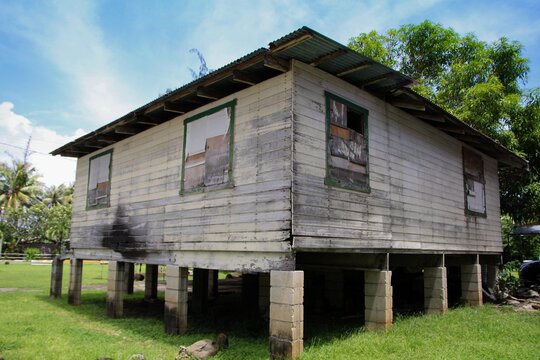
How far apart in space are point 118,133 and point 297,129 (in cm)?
698

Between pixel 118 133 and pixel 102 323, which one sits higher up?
pixel 118 133

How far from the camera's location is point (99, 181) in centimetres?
1442

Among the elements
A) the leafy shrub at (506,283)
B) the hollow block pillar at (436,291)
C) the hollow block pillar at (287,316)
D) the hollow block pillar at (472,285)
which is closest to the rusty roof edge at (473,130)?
the hollow block pillar at (472,285)

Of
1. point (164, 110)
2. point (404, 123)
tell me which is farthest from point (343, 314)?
point (164, 110)

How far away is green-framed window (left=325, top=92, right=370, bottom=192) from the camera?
8.87 metres

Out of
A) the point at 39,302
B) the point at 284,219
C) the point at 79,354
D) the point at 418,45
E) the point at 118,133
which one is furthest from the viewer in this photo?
the point at 418,45

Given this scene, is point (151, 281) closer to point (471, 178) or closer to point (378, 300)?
point (378, 300)

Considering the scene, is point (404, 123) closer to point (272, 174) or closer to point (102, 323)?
point (272, 174)

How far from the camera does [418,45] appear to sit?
26625 mm

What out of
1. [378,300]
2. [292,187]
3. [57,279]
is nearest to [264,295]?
[378,300]

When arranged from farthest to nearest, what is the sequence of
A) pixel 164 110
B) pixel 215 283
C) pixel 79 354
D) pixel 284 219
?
pixel 215 283 → pixel 164 110 → pixel 79 354 → pixel 284 219

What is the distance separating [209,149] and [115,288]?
5873 mm

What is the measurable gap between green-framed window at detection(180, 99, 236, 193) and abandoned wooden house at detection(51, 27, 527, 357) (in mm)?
37

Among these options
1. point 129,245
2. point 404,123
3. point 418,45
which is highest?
point 418,45
